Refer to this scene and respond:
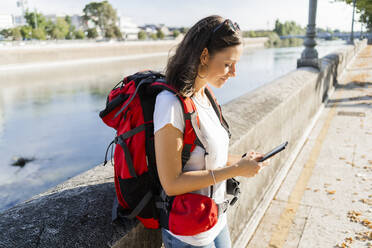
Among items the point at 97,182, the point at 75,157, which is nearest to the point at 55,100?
the point at 75,157

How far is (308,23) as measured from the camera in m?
8.49

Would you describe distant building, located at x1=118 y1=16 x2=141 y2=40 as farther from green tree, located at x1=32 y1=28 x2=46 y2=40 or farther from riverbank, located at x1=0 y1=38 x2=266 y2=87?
riverbank, located at x1=0 y1=38 x2=266 y2=87

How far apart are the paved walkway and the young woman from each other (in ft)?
5.64

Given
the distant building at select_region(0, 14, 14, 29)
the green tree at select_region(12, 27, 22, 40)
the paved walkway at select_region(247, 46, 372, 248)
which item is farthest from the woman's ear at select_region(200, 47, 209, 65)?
the distant building at select_region(0, 14, 14, 29)

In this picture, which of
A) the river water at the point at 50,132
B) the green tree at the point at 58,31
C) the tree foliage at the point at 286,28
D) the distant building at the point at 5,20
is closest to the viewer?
the river water at the point at 50,132

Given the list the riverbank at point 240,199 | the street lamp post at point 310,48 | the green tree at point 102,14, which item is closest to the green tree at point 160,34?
the green tree at point 102,14

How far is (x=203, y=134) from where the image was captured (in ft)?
4.41

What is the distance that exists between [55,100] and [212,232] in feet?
95.0

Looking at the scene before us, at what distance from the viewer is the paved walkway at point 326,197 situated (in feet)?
9.59

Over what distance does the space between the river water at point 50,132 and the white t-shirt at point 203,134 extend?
A: 37.7 ft

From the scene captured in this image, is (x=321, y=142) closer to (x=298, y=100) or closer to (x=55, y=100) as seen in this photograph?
(x=298, y=100)

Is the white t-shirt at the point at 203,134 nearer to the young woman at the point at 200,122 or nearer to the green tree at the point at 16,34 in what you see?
the young woman at the point at 200,122

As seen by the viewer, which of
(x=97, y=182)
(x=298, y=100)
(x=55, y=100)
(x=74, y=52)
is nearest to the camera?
(x=97, y=182)

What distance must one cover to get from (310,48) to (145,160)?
26.1 feet
